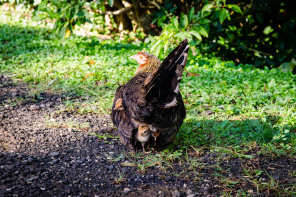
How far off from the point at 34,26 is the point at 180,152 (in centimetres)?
670

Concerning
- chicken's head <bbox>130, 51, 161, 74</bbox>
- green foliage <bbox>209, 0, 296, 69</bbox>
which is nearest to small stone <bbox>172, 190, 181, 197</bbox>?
chicken's head <bbox>130, 51, 161, 74</bbox>

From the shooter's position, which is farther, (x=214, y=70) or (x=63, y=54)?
(x=63, y=54)

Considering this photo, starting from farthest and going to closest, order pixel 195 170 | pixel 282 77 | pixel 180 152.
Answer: pixel 282 77, pixel 180 152, pixel 195 170

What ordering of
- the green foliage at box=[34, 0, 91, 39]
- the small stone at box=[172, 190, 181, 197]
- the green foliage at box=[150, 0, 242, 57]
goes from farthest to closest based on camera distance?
the green foliage at box=[34, 0, 91, 39] < the green foliage at box=[150, 0, 242, 57] < the small stone at box=[172, 190, 181, 197]

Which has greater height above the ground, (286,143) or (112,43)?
(112,43)

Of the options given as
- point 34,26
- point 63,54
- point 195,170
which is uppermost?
point 34,26

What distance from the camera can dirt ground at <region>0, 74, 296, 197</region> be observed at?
7.70 ft

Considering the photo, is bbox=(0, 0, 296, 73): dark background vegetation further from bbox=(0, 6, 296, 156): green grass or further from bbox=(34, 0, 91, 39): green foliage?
bbox=(0, 6, 296, 156): green grass

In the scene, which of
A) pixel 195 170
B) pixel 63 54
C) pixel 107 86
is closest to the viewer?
pixel 195 170

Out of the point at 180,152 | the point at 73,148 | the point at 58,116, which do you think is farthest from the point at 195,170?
the point at 58,116

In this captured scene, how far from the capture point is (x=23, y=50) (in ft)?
20.7

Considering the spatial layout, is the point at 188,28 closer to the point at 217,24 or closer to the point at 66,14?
the point at 217,24

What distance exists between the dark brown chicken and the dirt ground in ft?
0.86

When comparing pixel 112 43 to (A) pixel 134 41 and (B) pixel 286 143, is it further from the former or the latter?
(B) pixel 286 143
